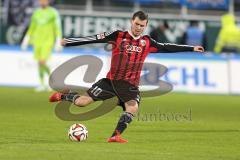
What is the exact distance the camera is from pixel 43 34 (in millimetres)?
23562

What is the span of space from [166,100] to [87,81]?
9.70 ft

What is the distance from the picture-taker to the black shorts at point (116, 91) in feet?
41.0

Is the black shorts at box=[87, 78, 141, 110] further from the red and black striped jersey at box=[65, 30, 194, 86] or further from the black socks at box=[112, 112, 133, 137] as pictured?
the black socks at box=[112, 112, 133, 137]

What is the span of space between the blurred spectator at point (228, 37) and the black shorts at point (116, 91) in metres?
19.3

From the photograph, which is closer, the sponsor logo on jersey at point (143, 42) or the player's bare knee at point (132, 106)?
the player's bare knee at point (132, 106)

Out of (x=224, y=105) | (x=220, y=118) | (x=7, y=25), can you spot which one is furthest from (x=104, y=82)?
(x=7, y=25)

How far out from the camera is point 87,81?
942 inches

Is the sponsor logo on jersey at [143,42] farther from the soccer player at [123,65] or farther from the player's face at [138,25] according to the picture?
the player's face at [138,25]

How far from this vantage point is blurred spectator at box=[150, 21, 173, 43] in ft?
99.6

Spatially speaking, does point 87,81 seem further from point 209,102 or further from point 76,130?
point 76,130

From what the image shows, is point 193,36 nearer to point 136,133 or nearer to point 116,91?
point 136,133

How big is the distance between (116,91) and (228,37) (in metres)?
20.3

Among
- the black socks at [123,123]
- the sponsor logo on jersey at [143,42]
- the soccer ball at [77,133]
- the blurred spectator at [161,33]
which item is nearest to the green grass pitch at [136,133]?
the soccer ball at [77,133]

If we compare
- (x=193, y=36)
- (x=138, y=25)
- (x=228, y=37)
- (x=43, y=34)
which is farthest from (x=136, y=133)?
(x=228, y=37)
